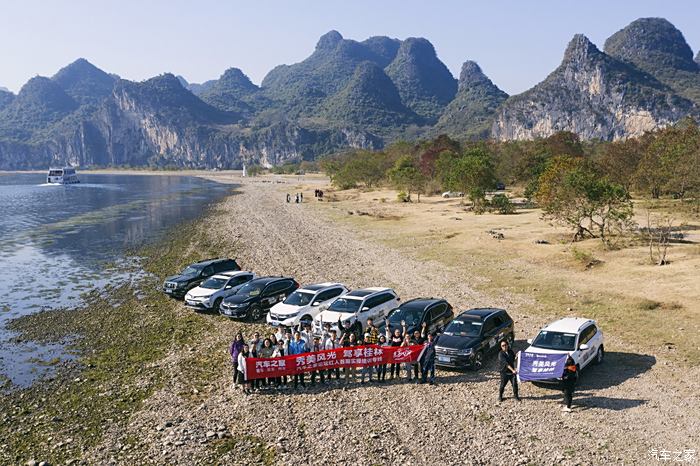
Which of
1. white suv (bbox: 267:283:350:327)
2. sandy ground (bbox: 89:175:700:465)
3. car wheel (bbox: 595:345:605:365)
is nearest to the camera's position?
sandy ground (bbox: 89:175:700:465)


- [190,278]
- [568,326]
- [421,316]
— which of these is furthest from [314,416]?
[190,278]

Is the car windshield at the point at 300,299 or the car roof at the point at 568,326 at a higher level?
the car roof at the point at 568,326

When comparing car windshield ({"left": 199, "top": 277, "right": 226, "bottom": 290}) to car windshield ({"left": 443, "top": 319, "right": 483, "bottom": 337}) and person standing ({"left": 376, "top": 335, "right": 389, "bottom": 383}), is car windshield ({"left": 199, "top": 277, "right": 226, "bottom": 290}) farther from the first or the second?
car windshield ({"left": 443, "top": 319, "right": 483, "bottom": 337})

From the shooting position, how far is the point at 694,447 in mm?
13250

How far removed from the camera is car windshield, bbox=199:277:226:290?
2749cm

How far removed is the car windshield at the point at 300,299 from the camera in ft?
78.4

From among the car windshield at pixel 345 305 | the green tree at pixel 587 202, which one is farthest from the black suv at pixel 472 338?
the green tree at pixel 587 202

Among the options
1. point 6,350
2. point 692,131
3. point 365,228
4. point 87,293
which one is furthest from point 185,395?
point 692,131

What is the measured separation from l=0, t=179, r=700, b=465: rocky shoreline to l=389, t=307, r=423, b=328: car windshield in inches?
97.2

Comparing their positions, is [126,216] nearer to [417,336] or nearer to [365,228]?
[365,228]

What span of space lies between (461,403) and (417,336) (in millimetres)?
3152

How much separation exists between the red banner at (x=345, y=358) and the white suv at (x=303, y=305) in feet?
16.6

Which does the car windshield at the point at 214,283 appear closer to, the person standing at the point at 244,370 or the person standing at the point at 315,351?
the person standing at the point at 244,370

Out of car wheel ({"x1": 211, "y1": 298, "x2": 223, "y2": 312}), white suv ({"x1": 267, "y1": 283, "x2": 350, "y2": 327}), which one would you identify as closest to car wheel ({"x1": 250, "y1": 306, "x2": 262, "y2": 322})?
white suv ({"x1": 267, "y1": 283, "x2": 350, "y2": 327})
